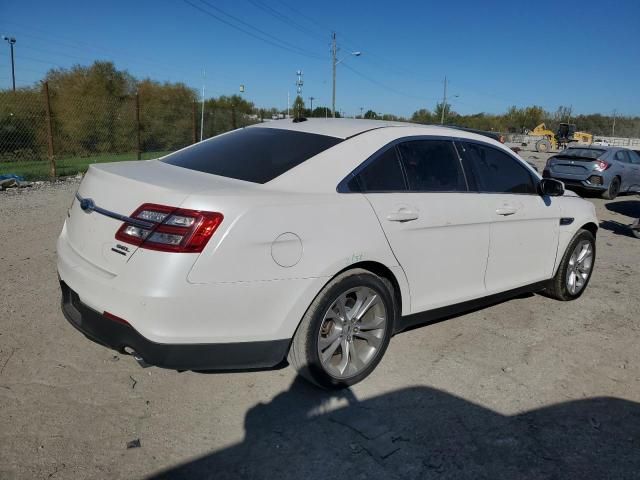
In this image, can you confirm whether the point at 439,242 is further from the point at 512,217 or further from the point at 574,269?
the point at 574,269

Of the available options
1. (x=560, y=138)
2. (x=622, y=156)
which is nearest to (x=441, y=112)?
(x=560, y=138)

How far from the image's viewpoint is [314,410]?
2.94 metres

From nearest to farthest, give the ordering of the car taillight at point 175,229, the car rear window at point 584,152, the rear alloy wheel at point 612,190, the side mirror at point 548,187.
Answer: the car taillight at point 175,229 → the side mirror at point 548,187 → the rear alloy wheel at point 612,190 → the car rear window at point 584,152

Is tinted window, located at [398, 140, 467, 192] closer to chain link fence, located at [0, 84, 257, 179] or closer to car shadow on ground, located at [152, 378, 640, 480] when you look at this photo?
car shadow on ground, located at [152, 378, 640, 480]

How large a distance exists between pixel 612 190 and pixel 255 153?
13621 mm

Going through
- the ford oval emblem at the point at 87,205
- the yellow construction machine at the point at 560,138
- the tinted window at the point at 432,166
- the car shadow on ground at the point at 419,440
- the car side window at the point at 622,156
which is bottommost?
the car shadow on ground at the point at 419,440

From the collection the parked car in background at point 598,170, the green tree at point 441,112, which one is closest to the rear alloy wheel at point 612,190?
the parked car in background at point 598,170

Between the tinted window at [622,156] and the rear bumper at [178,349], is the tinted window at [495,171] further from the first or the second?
the tinted window at [622,156]

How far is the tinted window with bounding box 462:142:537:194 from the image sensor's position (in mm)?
3922

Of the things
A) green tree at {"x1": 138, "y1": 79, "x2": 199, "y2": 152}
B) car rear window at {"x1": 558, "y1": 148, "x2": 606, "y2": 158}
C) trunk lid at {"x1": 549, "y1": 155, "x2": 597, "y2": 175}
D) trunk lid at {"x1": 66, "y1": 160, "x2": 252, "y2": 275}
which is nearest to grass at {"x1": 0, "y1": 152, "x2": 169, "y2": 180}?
green tree at {"x1": 138, "y1": 79, "x2": 199, "y2": 152}

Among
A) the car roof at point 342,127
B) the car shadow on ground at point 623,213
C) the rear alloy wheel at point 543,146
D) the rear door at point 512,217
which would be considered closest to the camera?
the car roof at point 342,127

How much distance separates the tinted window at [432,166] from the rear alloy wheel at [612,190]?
39.9 ft

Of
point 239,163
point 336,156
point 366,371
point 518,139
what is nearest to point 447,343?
point 366,371

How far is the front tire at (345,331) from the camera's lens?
9.40 feet
